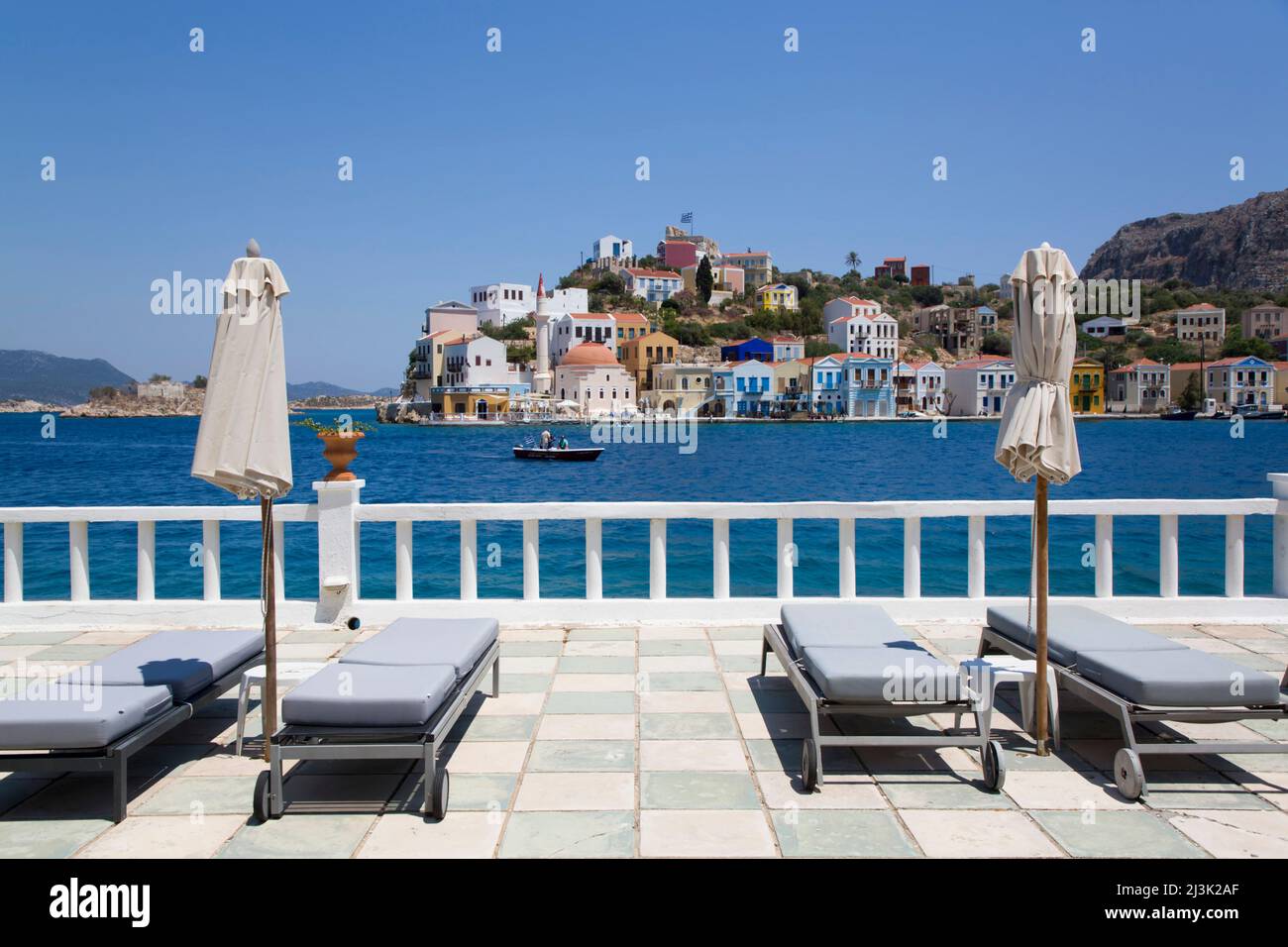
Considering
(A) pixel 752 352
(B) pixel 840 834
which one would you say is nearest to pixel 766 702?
(B) pixel 840 834

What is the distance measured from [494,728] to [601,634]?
77.9 inches

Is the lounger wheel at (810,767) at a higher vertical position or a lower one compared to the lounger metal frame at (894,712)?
lower

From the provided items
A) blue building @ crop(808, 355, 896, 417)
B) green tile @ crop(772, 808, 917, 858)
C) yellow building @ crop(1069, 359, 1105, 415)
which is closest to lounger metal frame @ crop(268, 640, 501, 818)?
green tile @ crop(772, 808, 917, 858)

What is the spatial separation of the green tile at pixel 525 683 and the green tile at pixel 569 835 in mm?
1673

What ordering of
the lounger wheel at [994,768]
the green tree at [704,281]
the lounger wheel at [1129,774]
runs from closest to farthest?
the lounger wheel at [1129,774] → the lounger wheel at [994,768] → the green tree at [704,281]

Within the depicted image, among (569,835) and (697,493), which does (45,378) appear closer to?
(697,493)

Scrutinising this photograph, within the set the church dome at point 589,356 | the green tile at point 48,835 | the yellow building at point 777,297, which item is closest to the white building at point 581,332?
the church dome at point 589,356

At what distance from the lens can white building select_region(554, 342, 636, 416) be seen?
310ft

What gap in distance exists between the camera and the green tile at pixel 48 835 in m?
3.15

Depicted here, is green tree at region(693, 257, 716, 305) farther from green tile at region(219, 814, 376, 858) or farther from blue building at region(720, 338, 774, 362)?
green tile at region(219, 814, 376, 858)

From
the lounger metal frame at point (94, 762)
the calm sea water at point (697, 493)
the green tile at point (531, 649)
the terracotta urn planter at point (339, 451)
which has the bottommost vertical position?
the calm sea water at point (697, 493)

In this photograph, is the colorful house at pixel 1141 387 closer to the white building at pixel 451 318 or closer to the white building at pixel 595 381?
the white building at pixel 595 381

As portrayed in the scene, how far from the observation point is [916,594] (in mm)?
6656
